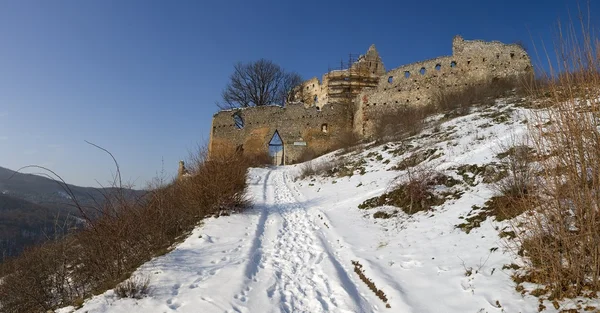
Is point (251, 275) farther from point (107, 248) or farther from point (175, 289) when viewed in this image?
point (107, 248)

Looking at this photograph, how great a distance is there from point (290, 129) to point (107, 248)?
20759 millimetres

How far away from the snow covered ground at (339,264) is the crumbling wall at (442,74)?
43.7ft

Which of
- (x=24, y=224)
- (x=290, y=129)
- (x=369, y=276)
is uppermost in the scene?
(x=290, y=129)

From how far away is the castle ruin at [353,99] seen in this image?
20453mm

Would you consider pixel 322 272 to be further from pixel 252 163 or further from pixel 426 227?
pixel 252 163

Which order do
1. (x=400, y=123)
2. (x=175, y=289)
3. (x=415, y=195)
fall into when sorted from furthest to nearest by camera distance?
(x=400, y=123) → (x=415, y=195) → (x=175, y=289)

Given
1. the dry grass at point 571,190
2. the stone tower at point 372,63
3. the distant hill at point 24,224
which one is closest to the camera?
the dry grass at point 571,190

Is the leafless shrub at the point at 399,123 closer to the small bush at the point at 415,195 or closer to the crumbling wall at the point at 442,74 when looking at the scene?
the crumbling wall at the point at 442,74

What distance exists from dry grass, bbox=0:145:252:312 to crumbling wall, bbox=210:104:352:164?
641 inches

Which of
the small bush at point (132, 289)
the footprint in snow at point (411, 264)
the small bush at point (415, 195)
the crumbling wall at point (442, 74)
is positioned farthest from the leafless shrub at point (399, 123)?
the small bush at point (132, 289)

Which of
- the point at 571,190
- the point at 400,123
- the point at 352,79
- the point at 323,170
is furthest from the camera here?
the point at 352,79

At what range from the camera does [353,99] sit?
25.7m

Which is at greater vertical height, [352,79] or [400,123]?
[352,79]

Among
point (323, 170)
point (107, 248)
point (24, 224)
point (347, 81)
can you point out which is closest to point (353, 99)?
point (347, 81)
